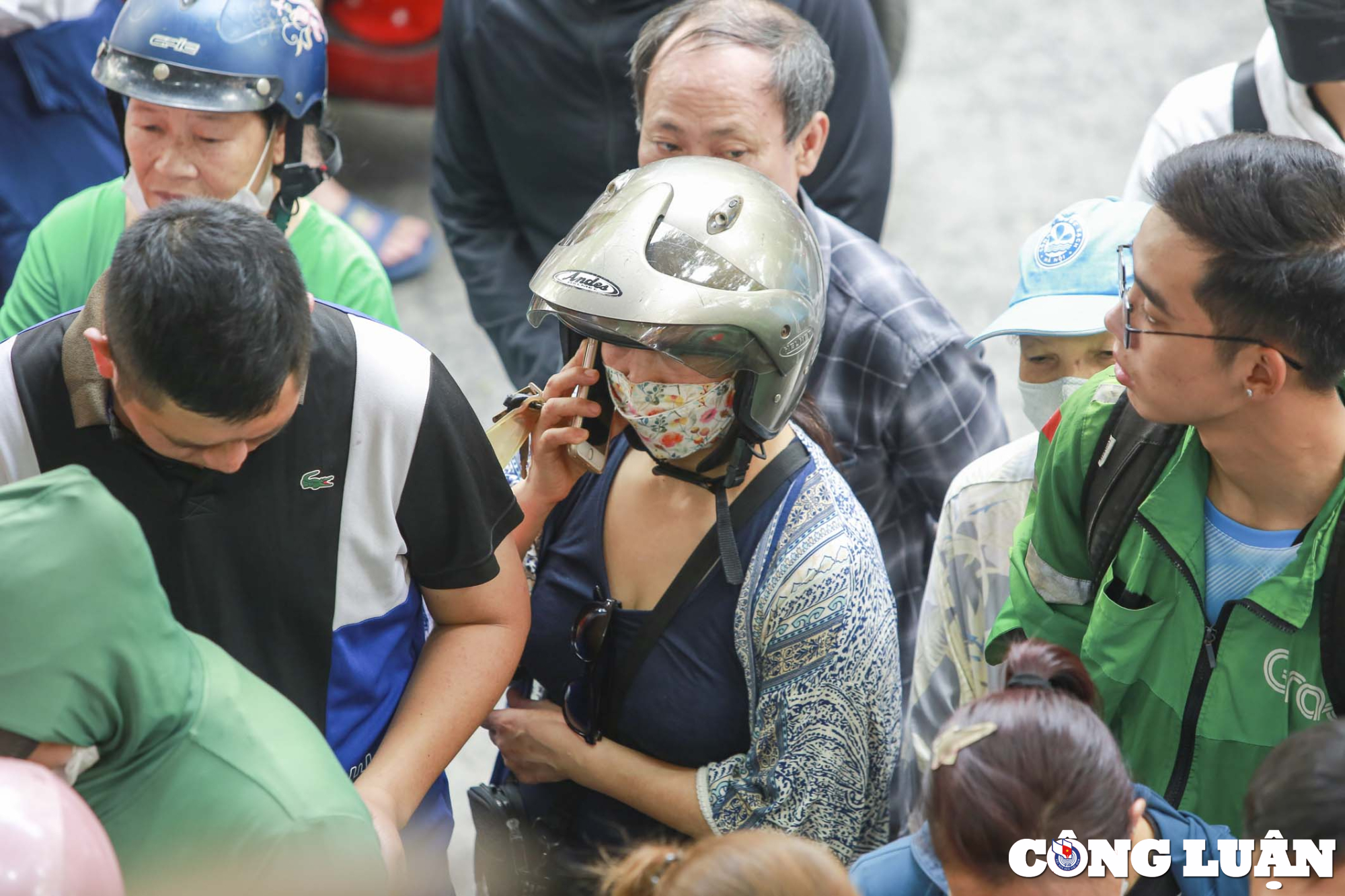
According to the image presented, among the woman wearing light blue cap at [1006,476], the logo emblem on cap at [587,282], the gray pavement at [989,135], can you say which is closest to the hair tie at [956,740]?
the woman wearing light blue cap at [1006,476]

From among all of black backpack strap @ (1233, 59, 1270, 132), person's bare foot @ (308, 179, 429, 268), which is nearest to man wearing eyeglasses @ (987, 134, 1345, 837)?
black backpack strap @ (1233, 59, 1270, 132)

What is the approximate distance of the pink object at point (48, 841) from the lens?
1312 mm

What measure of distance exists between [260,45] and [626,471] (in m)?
1.30

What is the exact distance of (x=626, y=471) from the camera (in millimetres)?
2553

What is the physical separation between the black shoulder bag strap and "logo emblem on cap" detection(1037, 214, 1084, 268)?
Result: 0.69 metres

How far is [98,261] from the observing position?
2.98 metres

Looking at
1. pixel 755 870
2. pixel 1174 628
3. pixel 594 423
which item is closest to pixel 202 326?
pixel 594 423

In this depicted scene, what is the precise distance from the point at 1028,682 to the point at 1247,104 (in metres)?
1.96

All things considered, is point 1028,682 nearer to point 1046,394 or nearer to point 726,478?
point 726,478

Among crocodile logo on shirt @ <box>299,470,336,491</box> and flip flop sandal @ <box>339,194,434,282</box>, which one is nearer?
crocodile logo on shirt @ <box>299,470,336,491</box>

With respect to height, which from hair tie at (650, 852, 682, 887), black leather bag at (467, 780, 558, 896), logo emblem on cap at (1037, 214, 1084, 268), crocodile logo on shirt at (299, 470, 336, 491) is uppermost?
logo emblem on cap at (1037, 214, 1084, 268)

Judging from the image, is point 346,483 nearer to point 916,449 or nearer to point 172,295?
point 172,295

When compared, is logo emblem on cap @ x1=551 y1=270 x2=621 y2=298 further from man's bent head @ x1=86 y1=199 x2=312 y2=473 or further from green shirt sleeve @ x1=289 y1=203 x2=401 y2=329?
green shirt sleeve @ x1=289 y1=203 x2=401 y2=329

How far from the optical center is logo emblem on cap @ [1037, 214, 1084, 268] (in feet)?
8.68
